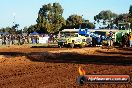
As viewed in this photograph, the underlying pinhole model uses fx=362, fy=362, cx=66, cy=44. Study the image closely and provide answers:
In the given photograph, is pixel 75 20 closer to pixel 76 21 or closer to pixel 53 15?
pixel 76 21

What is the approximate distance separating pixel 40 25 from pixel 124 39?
51728 mm

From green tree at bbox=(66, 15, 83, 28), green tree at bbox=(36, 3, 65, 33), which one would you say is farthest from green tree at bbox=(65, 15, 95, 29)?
green tree at bbox=(36, 3, 65, 33)

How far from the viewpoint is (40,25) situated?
9425 cm

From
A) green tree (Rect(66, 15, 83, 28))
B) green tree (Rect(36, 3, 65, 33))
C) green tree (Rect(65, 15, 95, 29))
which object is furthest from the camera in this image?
green tree (Rect(66, 15, 83, 28))

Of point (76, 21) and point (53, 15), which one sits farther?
point (76, 21)

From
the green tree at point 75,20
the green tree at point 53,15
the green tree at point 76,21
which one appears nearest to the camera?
the green tree at point 53,15

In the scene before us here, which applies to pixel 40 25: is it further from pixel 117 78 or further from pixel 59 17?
pixel 117 78

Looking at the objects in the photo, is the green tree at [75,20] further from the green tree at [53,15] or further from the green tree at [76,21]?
the green tree at [53,15]

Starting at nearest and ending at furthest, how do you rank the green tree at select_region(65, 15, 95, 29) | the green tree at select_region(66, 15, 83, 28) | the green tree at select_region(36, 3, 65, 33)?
the green tree at select_region(36, 3, 65, 33), the green tree at select_region(65, 15, 95, 29), the green tree at select_region(66, 15, 83, 28)

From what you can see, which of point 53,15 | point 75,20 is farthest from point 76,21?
point 53,15

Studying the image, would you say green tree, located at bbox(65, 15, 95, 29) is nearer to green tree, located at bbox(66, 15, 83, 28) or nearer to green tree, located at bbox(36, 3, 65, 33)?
green tree, located at bbox(66, 15, 83, 28)

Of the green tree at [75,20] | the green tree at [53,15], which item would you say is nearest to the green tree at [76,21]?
the green tree at [75,20]

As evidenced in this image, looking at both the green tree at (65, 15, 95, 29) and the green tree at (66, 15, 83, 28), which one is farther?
the green tree at (66, 15, 83, 28)

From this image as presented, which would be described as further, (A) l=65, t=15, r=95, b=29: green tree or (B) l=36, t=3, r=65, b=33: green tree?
(A) l=65, t=15, r=95, b=29: green tree
